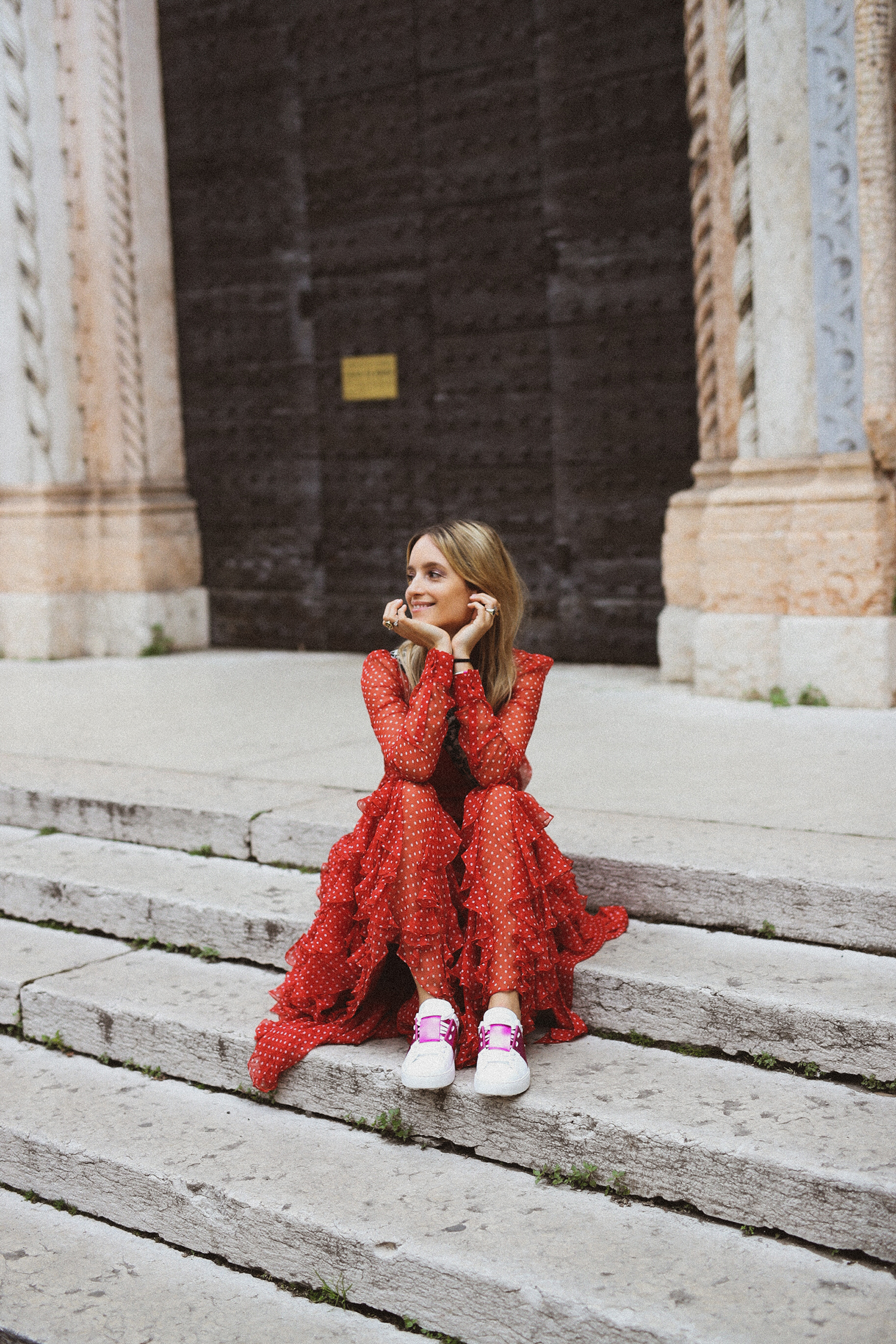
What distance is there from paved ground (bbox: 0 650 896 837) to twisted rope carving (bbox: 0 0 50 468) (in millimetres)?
1723

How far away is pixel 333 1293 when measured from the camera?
7.70 ft

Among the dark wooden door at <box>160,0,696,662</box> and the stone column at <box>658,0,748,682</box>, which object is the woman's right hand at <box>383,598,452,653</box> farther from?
the dark wooden door at <box>160,0,696,662</box>

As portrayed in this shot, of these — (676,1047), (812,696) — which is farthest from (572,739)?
(676,1047)

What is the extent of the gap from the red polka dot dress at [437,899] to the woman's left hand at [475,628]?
51 millimetres

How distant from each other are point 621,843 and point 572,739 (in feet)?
5.01

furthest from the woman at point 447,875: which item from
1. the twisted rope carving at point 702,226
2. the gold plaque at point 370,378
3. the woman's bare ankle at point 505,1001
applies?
the gold plaque at point 370,378

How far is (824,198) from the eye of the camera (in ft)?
16.8

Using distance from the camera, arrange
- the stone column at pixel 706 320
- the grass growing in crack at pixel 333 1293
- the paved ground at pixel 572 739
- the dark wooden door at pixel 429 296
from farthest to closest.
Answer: the dark wooden door at pixel 429 296 < the stone column at pixel 706 320 < the paved ground at pixel 572 739 < the grass growing in crack at pixel 333 1293

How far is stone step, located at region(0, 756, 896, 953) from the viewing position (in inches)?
115

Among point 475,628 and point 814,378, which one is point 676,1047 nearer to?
point 475,628

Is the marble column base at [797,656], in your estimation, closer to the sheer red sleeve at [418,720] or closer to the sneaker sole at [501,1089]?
the sheer red sleeve at [418,720]

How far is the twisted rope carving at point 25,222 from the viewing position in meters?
7.42

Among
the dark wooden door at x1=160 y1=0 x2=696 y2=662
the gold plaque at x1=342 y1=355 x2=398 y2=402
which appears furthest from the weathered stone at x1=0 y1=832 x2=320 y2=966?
the gold plaque at x1=342 y1=355 x2=398 y2=402

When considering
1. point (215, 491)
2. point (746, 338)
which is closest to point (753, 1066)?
point (746, 338)
